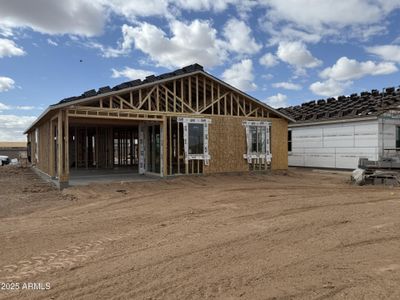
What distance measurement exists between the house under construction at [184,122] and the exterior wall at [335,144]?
353cm

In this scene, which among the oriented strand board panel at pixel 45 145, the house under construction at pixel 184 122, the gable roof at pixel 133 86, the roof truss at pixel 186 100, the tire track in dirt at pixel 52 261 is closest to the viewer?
the tire track in dirt at pixel 52 261

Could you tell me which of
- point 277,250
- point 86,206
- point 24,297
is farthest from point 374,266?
point 86,206

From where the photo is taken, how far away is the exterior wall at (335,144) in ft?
61.6

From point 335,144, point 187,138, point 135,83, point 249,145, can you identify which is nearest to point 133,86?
point 135,83

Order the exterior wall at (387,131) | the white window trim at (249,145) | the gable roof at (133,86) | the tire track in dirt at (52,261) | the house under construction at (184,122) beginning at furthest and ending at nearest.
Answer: the exterior wall at (387,131), the white window trim at (249,145), the house under construction at (184,122), the gable roof at (133,86), the tire track in dirt at (52,261)

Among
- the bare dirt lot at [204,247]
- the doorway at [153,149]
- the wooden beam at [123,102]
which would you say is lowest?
the bare dirt lot at [204,247]

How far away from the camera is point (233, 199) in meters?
10.4

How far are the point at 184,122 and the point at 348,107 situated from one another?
11570 mm

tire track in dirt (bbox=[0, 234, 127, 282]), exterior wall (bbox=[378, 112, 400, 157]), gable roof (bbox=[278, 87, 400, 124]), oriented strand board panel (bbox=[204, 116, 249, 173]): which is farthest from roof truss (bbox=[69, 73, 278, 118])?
tire track in dirt (bbox=[0, 234, 127, 282])

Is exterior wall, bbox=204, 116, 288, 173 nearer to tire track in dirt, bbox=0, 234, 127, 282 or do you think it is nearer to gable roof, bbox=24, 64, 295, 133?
gable roof, bbox=24, 64, 295, 133

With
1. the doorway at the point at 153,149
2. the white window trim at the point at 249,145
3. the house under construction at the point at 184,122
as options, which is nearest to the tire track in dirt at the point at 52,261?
the house under construction at the point at 184,122

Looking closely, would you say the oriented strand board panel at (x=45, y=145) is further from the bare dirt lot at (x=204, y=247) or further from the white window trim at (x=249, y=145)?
the white window trim at (x=249, y=145)

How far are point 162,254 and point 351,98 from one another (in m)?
22.2

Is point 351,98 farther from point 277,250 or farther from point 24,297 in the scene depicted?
point 24,297
